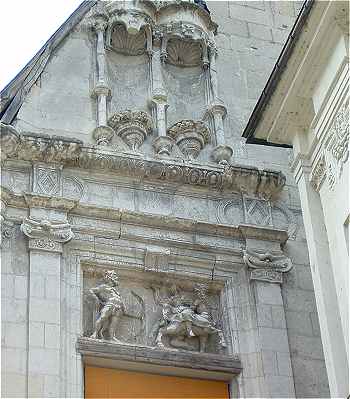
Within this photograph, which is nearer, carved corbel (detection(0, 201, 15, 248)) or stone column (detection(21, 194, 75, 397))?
stone column (detection(21, 194, 75, 397))

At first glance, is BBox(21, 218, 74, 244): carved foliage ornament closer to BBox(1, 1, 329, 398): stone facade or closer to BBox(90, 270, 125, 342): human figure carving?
BBox(1, 1, 329, 398): stone facade

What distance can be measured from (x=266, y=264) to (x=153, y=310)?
1.44m

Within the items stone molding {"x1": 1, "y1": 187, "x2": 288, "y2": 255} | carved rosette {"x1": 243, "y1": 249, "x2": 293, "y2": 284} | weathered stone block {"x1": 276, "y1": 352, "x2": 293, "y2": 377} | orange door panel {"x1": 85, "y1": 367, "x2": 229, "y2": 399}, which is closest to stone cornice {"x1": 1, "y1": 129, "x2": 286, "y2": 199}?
stone molding {"x1": 1, "y1": 187, "x2": 288, "y2": 255}

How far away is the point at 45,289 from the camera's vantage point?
15844mm

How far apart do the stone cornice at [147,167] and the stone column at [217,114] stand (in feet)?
0.92

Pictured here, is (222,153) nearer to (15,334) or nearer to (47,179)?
(47,179)

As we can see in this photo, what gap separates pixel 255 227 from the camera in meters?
17.1

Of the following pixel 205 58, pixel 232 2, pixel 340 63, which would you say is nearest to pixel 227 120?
pixel 205 58

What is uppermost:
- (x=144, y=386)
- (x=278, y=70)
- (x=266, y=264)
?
(x=278, y=70)

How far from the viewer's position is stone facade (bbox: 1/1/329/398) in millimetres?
15812

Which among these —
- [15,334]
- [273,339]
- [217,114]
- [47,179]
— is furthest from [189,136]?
[15,334]

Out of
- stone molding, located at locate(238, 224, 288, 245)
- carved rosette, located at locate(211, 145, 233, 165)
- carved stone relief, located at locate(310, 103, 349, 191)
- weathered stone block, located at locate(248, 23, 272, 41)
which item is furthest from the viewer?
weathered stone block, located at locate(248, 23, 272, 41)

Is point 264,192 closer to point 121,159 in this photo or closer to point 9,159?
point 121,159

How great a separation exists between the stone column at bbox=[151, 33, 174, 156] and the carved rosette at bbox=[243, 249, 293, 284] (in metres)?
1.69
